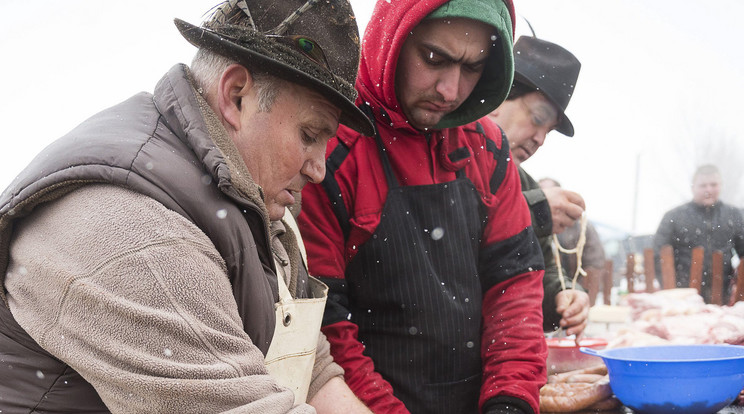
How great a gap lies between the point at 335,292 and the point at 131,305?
0.99 metres

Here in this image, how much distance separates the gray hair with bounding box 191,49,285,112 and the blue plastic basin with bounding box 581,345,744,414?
147cm

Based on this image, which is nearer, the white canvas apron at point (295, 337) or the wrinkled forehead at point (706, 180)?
the white canvas apron at point (295, 337)

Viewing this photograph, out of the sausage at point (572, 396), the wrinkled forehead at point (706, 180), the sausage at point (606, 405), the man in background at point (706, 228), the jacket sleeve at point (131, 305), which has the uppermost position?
the jacket sleeve at point (131, 305)

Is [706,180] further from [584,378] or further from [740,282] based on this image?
[584,378]

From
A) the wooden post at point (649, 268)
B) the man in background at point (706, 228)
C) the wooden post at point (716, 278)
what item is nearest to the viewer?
the man in background at point (706, 228)

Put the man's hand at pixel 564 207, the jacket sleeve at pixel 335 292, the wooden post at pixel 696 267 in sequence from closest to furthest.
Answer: the jacket sleeve at pixel 335 292
the man's hand at pixel 564 207
the wooden post at pixel 696 267

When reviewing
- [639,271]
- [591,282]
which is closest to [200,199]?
[591,282]

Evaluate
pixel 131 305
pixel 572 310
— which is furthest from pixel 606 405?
pixel 131 305

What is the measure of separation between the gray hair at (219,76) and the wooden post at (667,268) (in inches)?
268

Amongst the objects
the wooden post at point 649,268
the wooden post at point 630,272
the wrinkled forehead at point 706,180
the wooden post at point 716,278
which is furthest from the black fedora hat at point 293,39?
the wooden post at point 630,272

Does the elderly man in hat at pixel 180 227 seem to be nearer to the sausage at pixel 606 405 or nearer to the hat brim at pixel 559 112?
the sausage at pixel 606 405

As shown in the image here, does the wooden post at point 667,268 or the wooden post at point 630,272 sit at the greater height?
the wooden post at point 667,268

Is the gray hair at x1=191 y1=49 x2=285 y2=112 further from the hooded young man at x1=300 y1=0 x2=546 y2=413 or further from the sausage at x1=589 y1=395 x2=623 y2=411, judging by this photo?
the sausage at x1=589 y1=395 x2=623 y2=411

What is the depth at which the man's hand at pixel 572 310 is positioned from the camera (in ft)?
8.79
